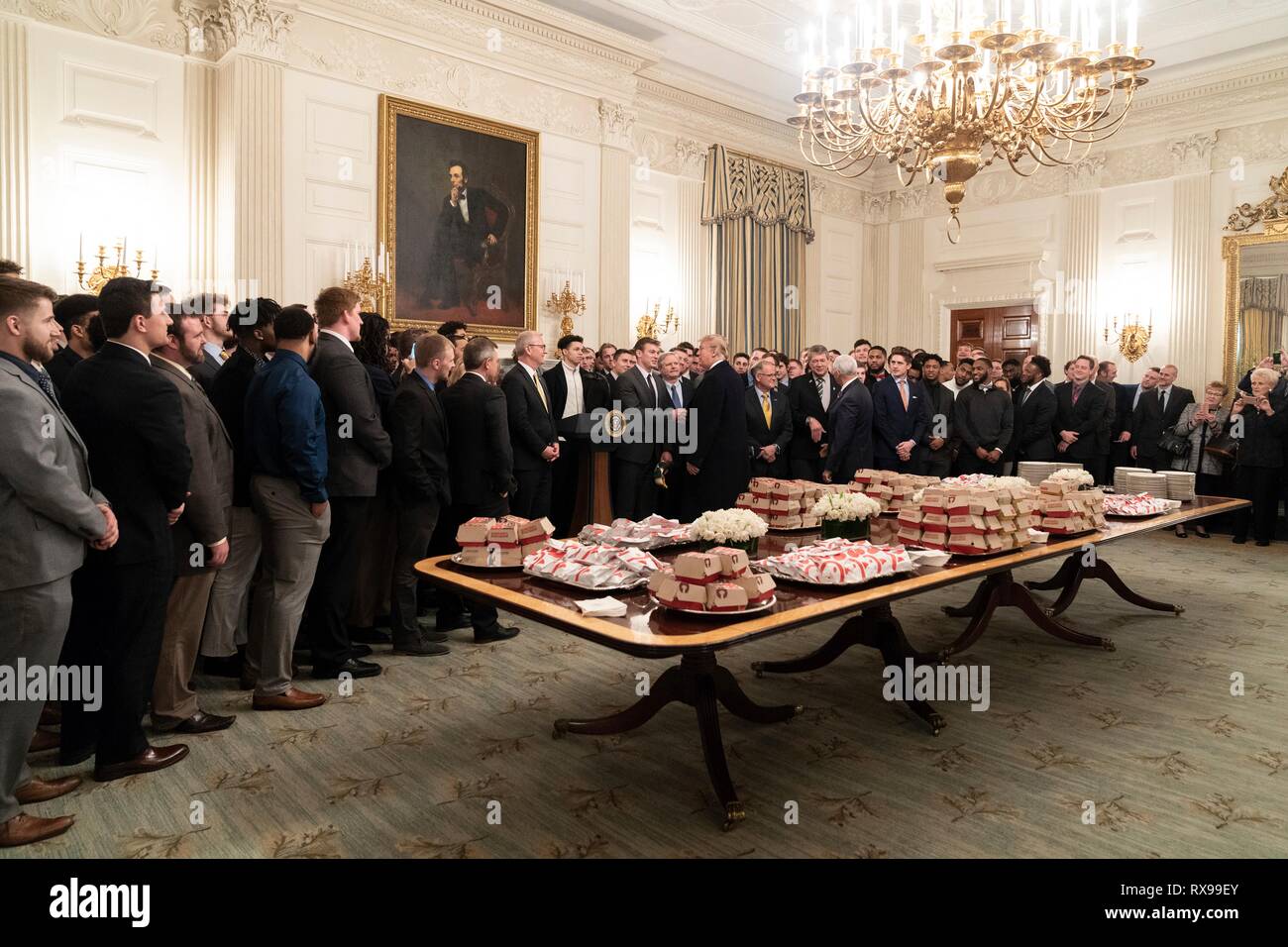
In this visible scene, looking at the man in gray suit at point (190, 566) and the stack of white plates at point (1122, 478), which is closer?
the man in gray suit at point (190, 566)

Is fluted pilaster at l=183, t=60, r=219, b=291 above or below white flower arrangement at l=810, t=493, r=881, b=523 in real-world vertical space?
above

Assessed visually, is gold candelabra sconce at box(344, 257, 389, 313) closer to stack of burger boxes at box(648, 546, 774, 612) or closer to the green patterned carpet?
the green patterned carpet

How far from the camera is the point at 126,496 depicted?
2.86m

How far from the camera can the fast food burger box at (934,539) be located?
137 inches

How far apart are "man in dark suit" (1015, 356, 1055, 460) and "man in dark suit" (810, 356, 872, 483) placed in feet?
9.05

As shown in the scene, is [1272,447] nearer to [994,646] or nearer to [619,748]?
[994,646]

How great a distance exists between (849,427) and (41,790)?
592 cm

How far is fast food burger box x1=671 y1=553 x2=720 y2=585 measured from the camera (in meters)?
2.51

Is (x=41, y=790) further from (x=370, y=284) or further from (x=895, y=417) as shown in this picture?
(x=895, y=417)

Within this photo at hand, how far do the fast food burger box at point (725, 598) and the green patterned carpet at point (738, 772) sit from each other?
72 centimetres

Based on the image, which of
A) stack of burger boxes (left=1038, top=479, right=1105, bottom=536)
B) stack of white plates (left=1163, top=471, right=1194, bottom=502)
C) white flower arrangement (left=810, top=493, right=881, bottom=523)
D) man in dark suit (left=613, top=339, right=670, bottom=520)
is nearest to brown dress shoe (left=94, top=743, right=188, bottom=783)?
white flower arrangement (left=810, top=493, right=881, bottom=523)

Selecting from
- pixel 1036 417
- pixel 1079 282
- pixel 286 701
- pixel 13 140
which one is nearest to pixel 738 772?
pixel 286 701

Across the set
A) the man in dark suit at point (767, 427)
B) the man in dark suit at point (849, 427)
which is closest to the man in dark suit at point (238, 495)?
the man in dark suit at point (767, 427)

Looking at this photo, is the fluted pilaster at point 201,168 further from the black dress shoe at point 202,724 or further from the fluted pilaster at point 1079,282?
the fluted pilaster at point 1079,282
